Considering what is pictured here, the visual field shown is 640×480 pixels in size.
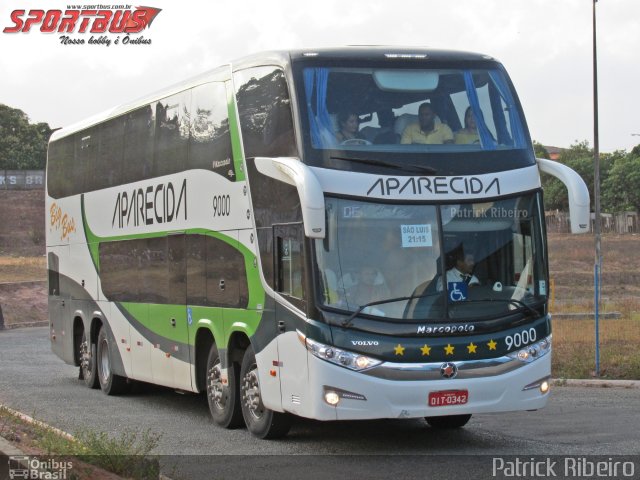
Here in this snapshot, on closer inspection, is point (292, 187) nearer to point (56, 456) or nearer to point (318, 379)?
point (318, 379)

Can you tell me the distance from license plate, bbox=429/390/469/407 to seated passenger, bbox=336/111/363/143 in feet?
8.39

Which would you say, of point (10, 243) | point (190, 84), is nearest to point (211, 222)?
point (190, 84)

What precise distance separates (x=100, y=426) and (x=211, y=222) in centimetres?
272

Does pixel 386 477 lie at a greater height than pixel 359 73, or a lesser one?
lesser

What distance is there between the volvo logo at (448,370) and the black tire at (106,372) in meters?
8.44

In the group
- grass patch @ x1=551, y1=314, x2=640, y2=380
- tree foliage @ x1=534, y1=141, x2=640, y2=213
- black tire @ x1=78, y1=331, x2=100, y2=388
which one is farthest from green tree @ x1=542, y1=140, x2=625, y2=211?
black tire @ x1=78, y1=331, x2=100, y2=388

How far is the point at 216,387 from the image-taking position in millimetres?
14500

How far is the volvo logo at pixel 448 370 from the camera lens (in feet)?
37.7

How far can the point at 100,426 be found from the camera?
1458cm

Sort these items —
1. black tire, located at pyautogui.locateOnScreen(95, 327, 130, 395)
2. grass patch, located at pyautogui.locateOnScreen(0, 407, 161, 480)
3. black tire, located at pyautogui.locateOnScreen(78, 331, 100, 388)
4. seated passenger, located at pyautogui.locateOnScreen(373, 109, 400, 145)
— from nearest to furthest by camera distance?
grass patch, located at pyautogui.locateOnScreen(0, 407, 161, 480) → seated passenger, located at pyautogui.locateOnScreen(373, 109, 400, 145) → black tire, located at pyautogui.locateOnScreen(95, 327, 130, 395) → black tire, located at pyautogui.locateOnScreen(78, 331, 100, 388)

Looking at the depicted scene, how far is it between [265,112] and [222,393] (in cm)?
343

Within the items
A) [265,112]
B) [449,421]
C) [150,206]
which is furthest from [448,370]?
[150,206]

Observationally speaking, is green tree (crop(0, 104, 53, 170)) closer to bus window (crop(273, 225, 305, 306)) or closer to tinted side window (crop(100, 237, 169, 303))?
tinted side window (crop(100, 237, 169, 303))

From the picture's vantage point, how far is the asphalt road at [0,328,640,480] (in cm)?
1101
